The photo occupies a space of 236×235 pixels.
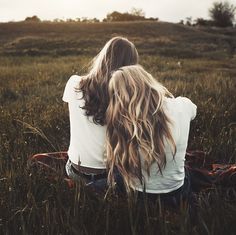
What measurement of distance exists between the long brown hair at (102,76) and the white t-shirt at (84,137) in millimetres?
57

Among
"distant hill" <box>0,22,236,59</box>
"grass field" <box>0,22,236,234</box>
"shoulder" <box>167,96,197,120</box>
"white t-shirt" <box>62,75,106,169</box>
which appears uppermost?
"shoulder" <box>167,96,197,120</box>

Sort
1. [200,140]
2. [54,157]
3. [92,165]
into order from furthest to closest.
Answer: [200,140]
[54,157]
[92,165]

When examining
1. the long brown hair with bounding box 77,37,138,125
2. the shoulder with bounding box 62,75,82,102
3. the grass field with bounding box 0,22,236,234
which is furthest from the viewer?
the shoulder with bounding box 62,75,82,102

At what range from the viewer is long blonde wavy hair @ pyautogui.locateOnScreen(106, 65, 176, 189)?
9.95 ft

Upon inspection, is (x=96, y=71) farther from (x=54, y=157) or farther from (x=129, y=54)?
(x=54, y=157)

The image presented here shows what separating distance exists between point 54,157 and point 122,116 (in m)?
1.02

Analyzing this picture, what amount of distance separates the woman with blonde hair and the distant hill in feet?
54.3

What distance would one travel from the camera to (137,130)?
3041 millimetres

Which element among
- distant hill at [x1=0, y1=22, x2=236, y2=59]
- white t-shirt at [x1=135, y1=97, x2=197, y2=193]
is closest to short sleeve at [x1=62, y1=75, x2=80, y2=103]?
white t-shirt at [x1=135, y1=97, x2=197, y2=193]

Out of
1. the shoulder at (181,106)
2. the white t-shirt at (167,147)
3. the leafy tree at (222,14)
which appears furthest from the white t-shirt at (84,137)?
the leafy tree at (222,14)

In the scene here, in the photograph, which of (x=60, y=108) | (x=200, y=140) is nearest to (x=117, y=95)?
(x=200, y=140)

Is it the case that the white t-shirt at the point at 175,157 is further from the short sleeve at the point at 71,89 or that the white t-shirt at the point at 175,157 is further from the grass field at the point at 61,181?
the short sleeve at the point at 71,89

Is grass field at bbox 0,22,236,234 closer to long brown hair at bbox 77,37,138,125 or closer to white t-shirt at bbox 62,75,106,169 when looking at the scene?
white t-shirt at bbox 62,75,106,169

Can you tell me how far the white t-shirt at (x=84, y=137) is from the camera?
3354mm
